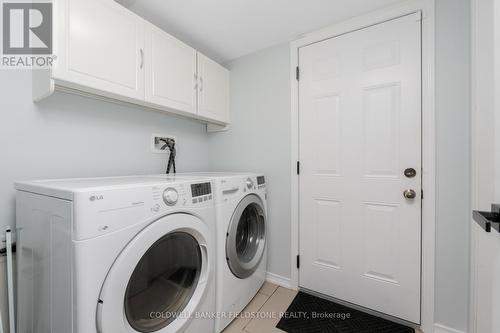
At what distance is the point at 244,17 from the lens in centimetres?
149

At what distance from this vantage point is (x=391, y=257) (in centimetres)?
140

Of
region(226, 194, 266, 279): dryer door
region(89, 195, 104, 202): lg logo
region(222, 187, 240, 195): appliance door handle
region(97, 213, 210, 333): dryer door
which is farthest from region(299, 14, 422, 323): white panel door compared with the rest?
region(89, 195, 104, 202): lg logo

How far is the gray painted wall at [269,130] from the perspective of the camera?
5.96 feet

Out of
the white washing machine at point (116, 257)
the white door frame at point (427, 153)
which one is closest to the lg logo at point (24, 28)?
the white washing machine at point (116, 257)

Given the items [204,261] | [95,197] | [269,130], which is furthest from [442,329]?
[95,197]

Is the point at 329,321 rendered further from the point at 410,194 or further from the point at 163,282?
the point at 163,282

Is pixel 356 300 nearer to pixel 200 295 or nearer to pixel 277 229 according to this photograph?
pixel 277 229

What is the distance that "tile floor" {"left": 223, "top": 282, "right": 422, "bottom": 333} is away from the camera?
1349 millimetres

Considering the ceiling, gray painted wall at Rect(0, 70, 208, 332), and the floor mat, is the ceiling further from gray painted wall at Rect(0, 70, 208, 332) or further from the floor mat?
the floor mat

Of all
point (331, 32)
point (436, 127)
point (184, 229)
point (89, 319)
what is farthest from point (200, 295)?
point (331, 32)

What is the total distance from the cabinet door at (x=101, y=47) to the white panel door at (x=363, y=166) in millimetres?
1237

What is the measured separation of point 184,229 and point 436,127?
1.61m

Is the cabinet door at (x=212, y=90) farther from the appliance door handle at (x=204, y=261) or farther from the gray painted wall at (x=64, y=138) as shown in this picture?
the appliance door handle at (x=204, y=261)

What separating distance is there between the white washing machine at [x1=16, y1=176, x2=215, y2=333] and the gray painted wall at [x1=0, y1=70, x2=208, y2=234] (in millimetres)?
175
